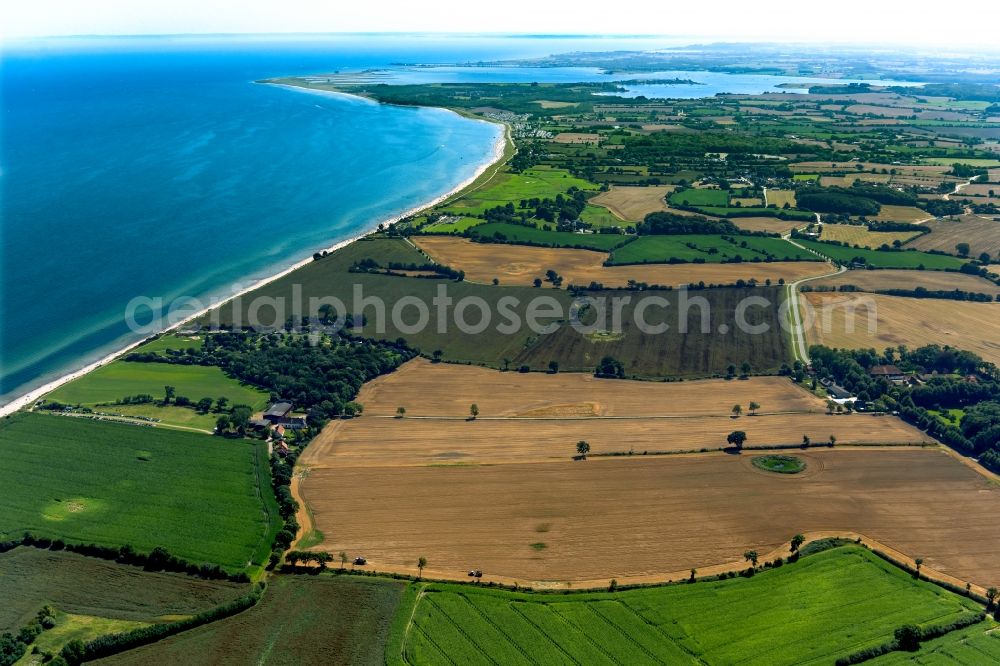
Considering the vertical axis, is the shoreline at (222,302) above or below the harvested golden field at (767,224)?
below

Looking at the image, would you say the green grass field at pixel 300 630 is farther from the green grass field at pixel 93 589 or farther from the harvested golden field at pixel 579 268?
the harvested golden field at pixel 579 268

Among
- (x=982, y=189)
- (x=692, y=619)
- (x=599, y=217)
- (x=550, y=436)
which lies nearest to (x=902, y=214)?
(x=982, y=189)

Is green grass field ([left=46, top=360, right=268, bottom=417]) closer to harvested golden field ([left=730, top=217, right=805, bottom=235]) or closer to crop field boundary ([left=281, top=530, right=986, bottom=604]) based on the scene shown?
crop field boundary ([left=281, top=530, right=986, bottom=604])

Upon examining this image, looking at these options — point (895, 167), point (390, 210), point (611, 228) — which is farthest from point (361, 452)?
point (895, 167)

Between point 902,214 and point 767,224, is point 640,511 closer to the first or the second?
point 767,224

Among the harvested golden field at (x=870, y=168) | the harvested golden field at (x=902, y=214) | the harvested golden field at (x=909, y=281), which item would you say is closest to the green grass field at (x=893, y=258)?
the harvested golden field at (x=909, y=281)
